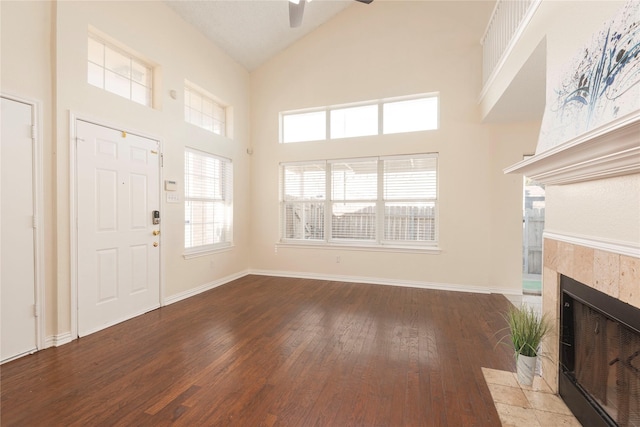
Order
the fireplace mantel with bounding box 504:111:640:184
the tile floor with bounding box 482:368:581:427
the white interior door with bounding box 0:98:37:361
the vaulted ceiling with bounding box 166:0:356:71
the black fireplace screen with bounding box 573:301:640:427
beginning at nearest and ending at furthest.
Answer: the fireplace mantel with bounding box 504:111:640:184, the black fireplace screen with bounding box 573:301:640:427, the tile floor with bounding box 482:368:581:427, the white interior door with bounding box 0:98:37:361, the vaulted ceiling with bounding box 166:0:356:71

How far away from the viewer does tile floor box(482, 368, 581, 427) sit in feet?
5.35

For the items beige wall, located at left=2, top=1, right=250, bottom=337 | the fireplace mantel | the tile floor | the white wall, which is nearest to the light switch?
beige wall, located at left=2, top=1, right=250, bottom=337

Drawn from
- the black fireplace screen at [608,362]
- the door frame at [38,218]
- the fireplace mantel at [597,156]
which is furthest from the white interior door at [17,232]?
the black fireplace screen at [608,362]

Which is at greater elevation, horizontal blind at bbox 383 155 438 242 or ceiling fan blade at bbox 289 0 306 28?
ceiling fan blade at bbox 289 0 306 28

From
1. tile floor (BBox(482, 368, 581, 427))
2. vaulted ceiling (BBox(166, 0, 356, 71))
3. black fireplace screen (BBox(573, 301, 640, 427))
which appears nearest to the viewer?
black fireplace screen (BBox(573, 301, 640, 427))

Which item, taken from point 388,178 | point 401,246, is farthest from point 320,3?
point 401,246

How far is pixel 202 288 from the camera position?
14.2 ft

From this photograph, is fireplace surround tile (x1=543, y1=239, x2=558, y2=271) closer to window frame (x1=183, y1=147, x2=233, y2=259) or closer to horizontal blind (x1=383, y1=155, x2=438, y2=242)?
horizontal blind (x1=383, y1=155, x2=438, y2=242)

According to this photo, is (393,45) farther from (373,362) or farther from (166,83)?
(373,362)

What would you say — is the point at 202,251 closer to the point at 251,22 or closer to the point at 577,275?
the point at 251,22

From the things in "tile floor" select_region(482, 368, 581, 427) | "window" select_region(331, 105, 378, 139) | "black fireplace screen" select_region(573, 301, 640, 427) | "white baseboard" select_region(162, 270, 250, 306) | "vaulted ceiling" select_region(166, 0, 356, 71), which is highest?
"vaulted ceiling" select_region(166, 0, 356, 71)

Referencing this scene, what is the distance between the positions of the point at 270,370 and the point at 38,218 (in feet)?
8.00

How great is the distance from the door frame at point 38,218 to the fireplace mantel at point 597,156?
3816mm

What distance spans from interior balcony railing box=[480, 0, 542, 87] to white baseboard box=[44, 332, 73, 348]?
506 centimetres
